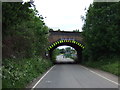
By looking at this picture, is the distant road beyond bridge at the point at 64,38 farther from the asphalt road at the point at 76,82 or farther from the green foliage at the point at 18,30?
the asphalt road at the point at 76,82

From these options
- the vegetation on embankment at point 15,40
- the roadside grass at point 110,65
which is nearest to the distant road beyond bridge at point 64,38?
the roadside grass at point 110,65

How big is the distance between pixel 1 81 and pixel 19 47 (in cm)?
1008

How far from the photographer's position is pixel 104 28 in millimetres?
31312

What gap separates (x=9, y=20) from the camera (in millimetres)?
9516

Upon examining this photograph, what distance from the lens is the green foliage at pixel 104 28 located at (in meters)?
30.2

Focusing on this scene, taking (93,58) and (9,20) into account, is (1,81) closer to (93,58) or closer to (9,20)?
(9,20)

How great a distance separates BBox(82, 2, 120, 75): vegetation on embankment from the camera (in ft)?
99.1

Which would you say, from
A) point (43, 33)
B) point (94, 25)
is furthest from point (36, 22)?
point (94, 25)

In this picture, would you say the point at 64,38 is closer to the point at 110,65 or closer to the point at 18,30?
the point at 110,65

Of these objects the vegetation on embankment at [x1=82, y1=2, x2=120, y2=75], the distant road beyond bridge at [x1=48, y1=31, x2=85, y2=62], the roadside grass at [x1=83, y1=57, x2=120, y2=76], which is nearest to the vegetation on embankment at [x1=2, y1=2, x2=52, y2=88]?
the roadside grass at [x1=83, y1=57, x2=120, y2=76]

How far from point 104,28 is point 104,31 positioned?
0.51 meters

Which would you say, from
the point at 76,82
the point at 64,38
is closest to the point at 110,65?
the point at 76,82

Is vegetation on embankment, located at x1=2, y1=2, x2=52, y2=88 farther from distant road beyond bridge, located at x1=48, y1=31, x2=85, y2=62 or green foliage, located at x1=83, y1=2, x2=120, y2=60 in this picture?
distant road beyond bridge, located at x1=48, y1=31, x2=85, y2=62

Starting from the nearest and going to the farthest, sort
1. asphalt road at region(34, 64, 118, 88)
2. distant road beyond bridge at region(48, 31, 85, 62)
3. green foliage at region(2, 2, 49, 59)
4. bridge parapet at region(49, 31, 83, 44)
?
green foliage at region(2, 2, 49, 59), asphalt road at region(34, 64, 118, 88), distant road beyond bridge at region(48, 31, 85, 62), bridge parapet at region(49, 31, 83, 44)
